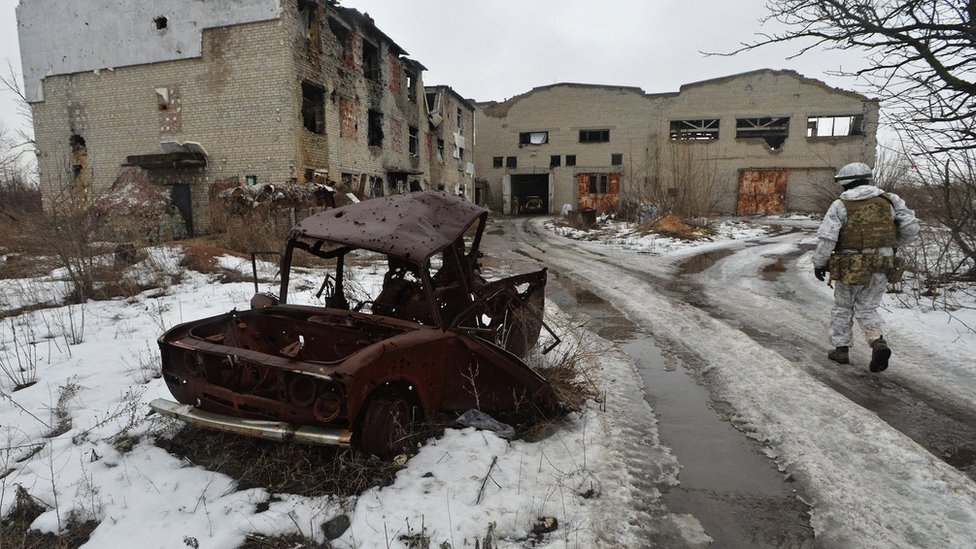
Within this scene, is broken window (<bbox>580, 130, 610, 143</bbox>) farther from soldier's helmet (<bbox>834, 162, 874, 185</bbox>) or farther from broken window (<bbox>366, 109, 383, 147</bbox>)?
soldier's helmet (<bbox>834, 162, 874, 185</bbox>)

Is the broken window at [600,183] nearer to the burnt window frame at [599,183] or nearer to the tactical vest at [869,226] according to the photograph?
the burnt window frame at [599,183]

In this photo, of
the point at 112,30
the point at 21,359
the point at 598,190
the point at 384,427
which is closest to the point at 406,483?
the point at 384,427

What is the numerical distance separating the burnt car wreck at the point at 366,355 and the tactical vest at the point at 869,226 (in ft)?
11.5

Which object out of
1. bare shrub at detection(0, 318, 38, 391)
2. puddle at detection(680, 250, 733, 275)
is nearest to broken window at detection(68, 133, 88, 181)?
bare shrub at detection(0, 318, 38, 391)

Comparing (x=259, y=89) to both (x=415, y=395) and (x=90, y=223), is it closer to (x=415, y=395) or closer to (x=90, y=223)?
(x=90, y=223)

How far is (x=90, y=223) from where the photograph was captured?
752 cm

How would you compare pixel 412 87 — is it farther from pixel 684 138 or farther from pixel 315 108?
pixel 684 138

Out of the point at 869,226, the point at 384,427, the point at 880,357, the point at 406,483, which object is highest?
the point at 869,226

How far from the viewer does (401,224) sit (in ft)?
11.3

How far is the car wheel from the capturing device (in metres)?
2.77

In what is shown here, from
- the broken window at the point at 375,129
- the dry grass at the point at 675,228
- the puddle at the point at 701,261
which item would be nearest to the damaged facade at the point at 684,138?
the dry grass at the point at 675,228

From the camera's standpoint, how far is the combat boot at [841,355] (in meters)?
4.85

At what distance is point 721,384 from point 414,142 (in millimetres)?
25105

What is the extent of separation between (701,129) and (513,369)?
35147 millimetres
